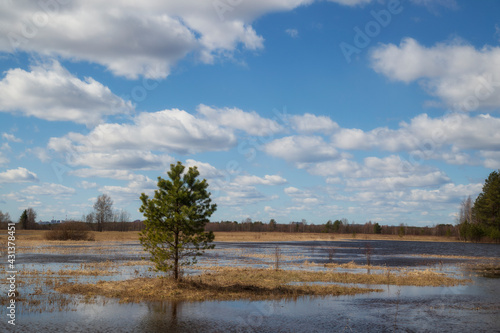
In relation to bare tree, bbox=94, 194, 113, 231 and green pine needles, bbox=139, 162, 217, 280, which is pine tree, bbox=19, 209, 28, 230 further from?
green pine needles, bbox=139, 162, 217, 280

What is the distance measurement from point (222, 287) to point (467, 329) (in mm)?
14849

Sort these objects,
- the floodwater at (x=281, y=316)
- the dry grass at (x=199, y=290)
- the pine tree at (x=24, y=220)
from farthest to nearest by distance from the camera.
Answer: the pine tree at (x=24, y=220) < the dry grass at (x=199, y=290) < the floodwater at (x=281, y=316)

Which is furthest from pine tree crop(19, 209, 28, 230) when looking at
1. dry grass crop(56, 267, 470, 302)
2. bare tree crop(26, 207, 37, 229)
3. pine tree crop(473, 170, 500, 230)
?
pine tree crop(473, 170, 500, 230)

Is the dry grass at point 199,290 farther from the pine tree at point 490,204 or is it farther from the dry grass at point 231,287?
the pine tree at point 490,204

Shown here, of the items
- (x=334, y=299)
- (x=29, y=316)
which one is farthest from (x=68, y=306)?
(x=334, y=299)

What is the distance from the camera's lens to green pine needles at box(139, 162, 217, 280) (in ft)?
88.1

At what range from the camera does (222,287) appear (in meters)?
28.2

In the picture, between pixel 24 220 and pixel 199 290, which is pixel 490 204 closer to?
pixel 199 290

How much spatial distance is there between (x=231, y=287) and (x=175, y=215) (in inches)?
252

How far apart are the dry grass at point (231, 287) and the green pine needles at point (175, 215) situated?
1.53 meters

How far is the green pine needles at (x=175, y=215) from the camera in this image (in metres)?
26.9

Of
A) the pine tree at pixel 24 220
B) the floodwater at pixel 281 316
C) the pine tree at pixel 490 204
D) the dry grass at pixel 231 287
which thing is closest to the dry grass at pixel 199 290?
the dry grass at pixel 231 287

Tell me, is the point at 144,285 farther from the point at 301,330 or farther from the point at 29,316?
the point at 301,330

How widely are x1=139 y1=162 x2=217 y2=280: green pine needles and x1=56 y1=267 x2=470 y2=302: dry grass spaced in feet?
5.03
